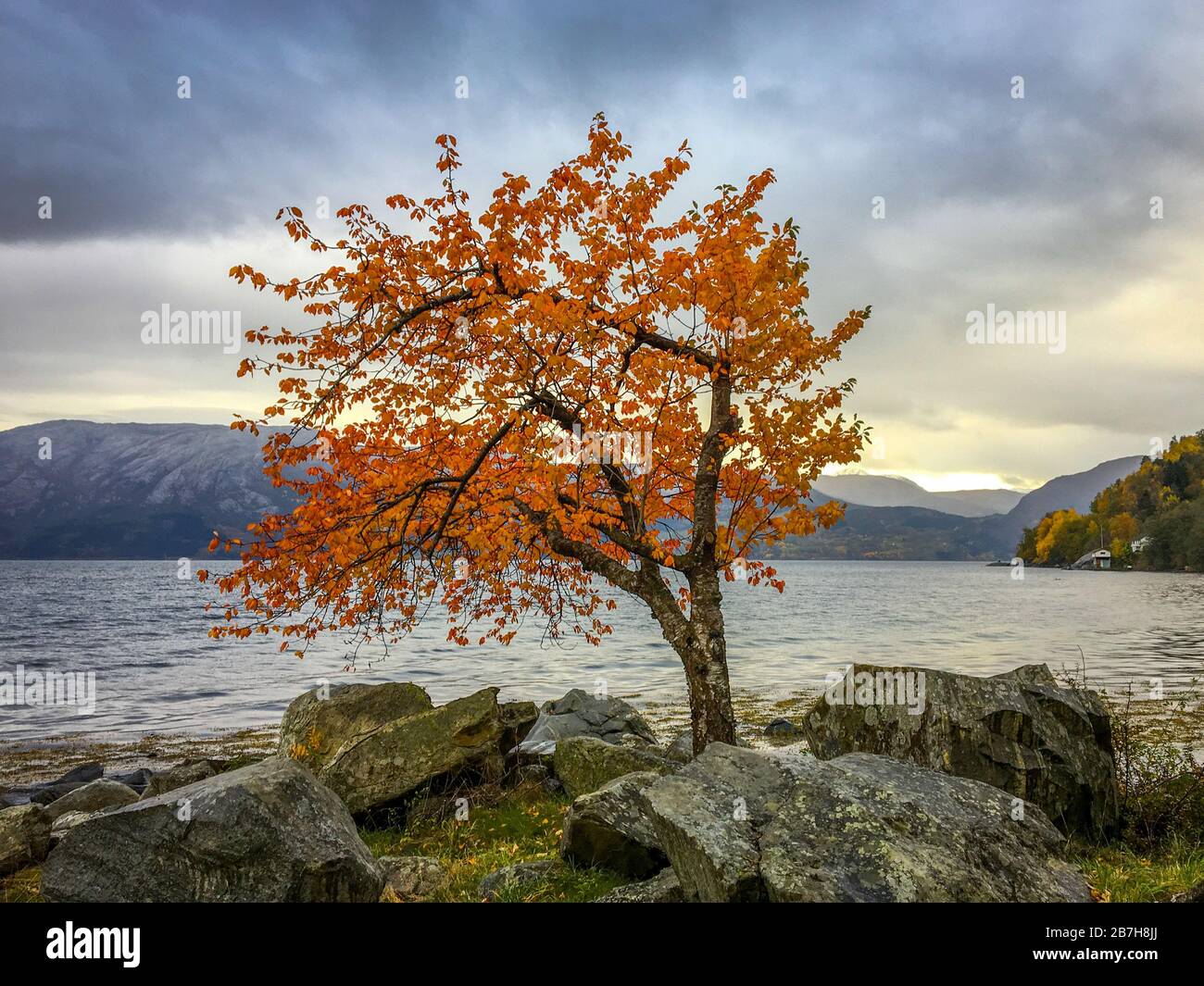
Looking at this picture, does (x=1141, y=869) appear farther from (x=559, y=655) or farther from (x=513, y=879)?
(x=559, y=655)

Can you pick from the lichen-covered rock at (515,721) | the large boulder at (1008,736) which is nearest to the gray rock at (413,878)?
the lichen-covered rock at (515,721)

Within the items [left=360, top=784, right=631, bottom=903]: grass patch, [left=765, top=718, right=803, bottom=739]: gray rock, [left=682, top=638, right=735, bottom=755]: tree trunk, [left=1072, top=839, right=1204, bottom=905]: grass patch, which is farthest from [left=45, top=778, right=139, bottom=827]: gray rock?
[left=1072, top=839, right=1204, bottom=905]: grass patch

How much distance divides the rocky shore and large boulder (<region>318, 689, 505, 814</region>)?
0.13ft

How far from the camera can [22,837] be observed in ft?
44.8

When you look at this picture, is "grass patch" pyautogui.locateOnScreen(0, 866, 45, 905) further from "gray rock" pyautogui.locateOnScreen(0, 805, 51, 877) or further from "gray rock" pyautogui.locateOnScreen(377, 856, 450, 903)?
"gray rock" pyautogui.locateOnScreen(377, 856, 450, 903)

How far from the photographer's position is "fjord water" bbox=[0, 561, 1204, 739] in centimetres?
3969

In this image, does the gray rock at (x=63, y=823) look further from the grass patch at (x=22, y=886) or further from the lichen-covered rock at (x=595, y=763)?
the lichen-covered rock at (x=595, y=763)

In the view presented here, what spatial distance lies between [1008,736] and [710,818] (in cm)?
553

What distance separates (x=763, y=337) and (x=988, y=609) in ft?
331

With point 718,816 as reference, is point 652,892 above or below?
below

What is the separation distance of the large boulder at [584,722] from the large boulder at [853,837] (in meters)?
12.0

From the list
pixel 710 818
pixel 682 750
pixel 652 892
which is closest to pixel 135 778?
pixel 682 750

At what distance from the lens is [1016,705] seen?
11.1 metres
